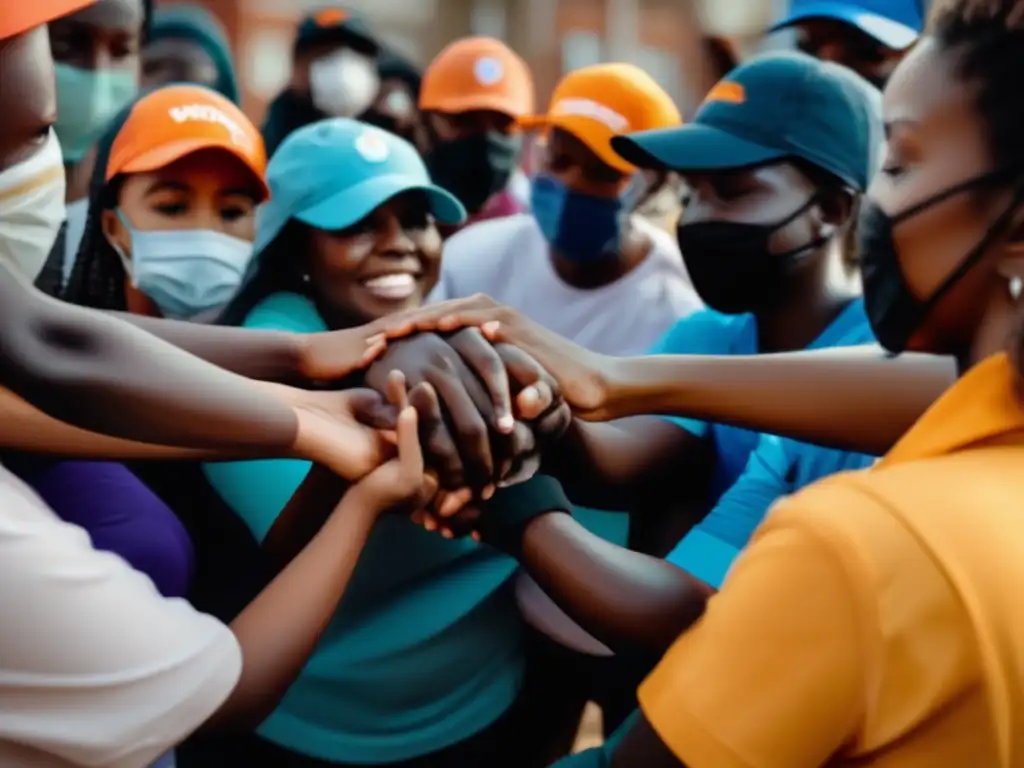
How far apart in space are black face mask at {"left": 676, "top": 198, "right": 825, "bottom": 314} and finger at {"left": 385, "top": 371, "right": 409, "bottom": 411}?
Answer: 69 cm

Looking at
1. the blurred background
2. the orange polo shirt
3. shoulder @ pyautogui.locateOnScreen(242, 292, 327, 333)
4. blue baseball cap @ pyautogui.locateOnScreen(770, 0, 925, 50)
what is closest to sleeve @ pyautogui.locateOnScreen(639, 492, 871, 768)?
the orange polo shirt

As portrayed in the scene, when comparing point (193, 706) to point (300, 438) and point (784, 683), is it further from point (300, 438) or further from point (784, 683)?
point (784, 683)

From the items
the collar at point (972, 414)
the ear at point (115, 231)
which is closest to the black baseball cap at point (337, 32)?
the ear at point (115, 231)

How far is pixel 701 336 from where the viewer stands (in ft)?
7.20

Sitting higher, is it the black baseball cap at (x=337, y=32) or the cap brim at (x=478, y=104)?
the black baseball cap at (x=337, y=32)

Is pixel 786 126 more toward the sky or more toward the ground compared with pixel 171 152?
more toward the sky

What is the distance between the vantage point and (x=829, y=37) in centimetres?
329

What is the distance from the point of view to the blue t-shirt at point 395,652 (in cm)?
188

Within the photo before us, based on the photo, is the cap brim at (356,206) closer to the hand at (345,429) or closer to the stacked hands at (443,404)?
the stacked hands at (443,404)

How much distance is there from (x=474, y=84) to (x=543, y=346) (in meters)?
2.72

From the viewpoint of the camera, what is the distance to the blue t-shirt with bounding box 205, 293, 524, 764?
6.15 ft

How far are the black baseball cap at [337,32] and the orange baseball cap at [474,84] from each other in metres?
0.28

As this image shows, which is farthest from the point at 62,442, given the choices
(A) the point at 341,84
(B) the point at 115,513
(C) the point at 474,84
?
(C) the point at 474,84

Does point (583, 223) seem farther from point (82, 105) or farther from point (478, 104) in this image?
point (82, 105)
